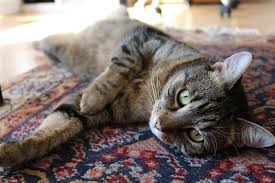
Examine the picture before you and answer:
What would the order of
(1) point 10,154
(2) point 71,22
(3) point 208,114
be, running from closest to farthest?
(1) point 10,154 → (3) point 208,114 → (2) point 71,22

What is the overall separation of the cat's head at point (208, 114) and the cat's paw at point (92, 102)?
0.23 meters

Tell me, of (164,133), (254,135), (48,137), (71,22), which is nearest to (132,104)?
(164,133)

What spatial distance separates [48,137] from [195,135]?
49 cm

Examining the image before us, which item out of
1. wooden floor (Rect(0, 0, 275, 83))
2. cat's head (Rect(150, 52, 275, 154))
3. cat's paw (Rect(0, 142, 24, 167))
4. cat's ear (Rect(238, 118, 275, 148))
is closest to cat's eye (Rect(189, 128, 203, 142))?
cat's head (Rect(150, 52, 275, 154))

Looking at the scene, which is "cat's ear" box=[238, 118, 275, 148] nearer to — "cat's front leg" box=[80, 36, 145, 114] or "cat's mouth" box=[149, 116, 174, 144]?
"cat's mouth" box=[149, 116, 174, 144]

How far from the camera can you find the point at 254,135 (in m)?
1.12

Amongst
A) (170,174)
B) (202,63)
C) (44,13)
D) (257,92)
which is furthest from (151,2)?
(170,174)

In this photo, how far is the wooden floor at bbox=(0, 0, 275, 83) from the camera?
88.5 inches

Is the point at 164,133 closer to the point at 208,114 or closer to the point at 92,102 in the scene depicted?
the point at 208,114

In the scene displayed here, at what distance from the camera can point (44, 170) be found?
41.1 inches

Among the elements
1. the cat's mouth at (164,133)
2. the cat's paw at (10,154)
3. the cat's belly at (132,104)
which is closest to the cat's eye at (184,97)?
the cat's mouth at (164,133)

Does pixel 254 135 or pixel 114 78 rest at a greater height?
pixel 114 78

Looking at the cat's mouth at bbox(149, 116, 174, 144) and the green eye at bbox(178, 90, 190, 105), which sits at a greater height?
the green eye at bbox(178, 90, 190, 105)

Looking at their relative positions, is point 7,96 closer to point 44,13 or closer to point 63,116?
point 63,116
